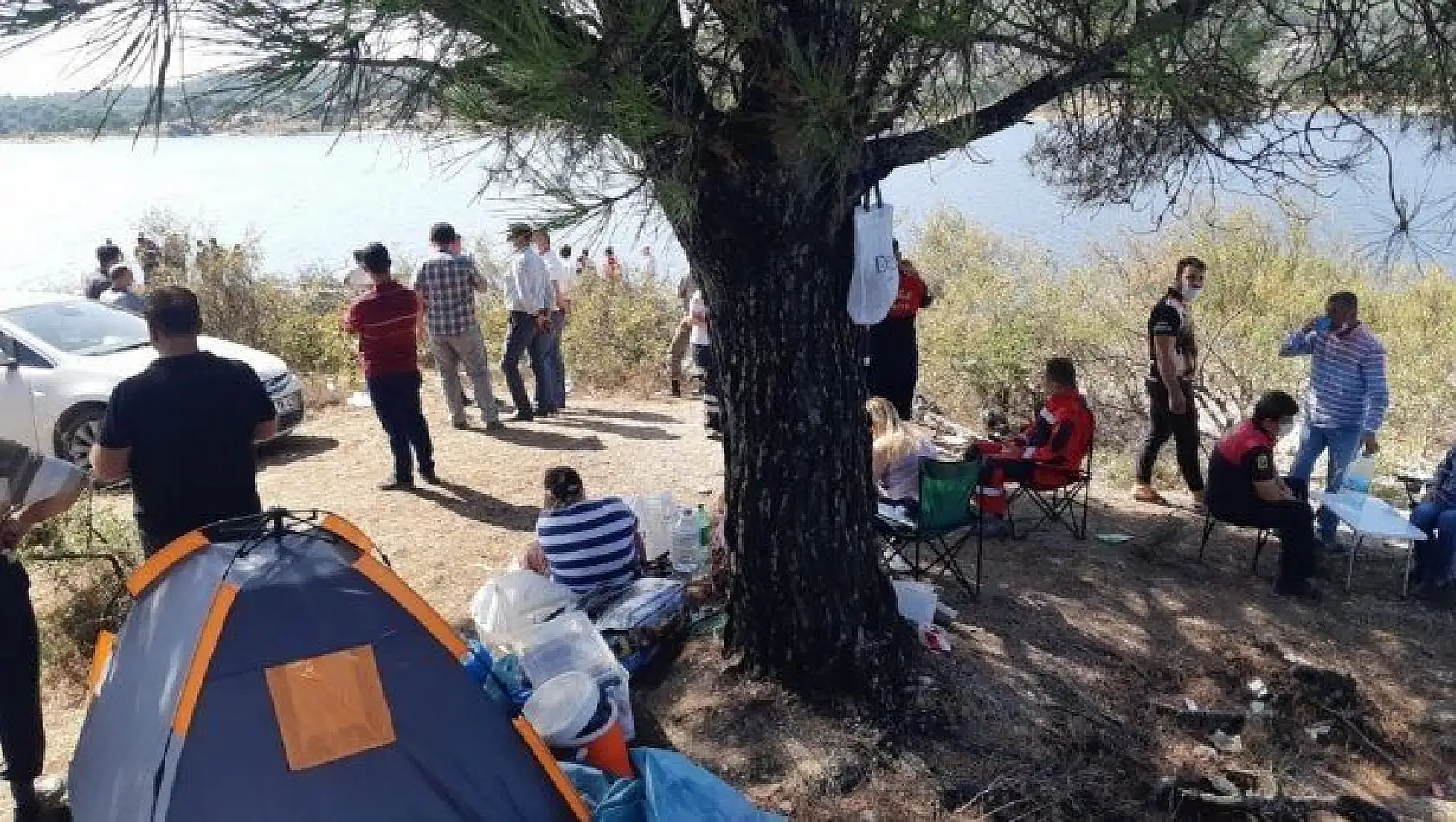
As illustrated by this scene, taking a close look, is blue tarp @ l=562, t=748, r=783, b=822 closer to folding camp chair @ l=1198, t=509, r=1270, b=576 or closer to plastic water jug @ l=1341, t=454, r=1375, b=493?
folding camp chair @ l=1198, t=509, r=1270, b=576

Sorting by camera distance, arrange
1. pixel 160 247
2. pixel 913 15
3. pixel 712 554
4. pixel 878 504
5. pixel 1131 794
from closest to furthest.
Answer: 1. pixel 913 15
2. pixel 1131 794
3. pixel 712 554
4. pixel 878 504
5. pixel 160 247

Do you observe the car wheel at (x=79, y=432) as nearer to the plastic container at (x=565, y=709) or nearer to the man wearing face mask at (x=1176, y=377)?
the plastic container at (x=565, y=709)

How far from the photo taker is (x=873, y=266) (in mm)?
3461

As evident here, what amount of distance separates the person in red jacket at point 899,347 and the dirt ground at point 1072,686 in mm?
1285

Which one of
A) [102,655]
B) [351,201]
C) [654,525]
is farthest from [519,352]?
[351,201]

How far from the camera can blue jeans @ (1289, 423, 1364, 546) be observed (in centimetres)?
556

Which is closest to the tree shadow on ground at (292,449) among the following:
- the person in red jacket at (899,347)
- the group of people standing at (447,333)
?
the group of people standing at (447,333)

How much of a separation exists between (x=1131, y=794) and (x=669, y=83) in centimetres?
278

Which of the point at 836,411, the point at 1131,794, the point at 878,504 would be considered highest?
the point at 836,411

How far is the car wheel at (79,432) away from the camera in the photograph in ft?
22.5

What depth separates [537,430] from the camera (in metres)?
7.82

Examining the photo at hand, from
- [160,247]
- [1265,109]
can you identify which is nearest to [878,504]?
[1265,109]

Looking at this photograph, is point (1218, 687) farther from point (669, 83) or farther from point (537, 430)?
point (537, 430)

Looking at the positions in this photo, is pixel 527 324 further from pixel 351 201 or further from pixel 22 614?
pixel 351 201
